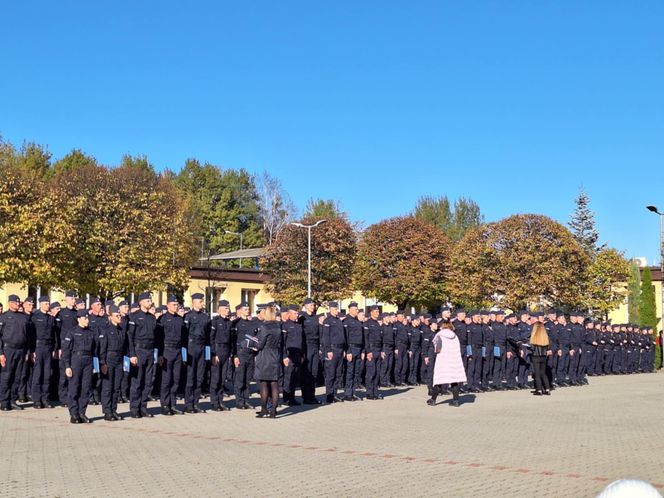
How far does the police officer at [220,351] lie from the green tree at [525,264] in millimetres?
32215

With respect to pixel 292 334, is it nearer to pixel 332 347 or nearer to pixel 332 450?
pixel 332 347

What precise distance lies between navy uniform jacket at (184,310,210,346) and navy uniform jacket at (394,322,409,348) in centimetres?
683

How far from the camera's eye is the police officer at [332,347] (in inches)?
723

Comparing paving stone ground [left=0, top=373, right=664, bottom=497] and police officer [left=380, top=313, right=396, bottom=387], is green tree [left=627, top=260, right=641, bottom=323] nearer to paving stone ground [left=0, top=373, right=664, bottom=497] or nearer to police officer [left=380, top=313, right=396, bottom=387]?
police officer [left=380, top=313, right=396, bottom=387]

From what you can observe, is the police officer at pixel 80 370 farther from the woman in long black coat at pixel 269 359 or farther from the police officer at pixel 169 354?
the woman in long black coat at pixel 269 359

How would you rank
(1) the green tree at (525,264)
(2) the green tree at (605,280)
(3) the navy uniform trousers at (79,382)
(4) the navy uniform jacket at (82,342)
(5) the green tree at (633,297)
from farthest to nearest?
(5) the green tree at (633,297) < (2) the green tree at (605,280) < (1) the green tree at (525,264) < (4) the navy uniform jacket at (82,342) < (3) the navy uniform trousers at (79,382)

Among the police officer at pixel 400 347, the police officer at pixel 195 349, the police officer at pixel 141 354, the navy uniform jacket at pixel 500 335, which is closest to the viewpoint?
the police officer at pixel 141 354

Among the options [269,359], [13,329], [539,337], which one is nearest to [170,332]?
[269,359]

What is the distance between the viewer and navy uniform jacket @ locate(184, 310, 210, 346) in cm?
1641

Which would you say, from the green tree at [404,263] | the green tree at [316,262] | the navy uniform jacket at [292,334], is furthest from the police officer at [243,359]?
the green tree at [404,263]

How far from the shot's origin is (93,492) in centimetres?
850

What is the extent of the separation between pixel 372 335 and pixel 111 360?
673cm

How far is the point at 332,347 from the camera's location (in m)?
18.4

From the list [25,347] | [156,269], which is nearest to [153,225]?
[156,269]
